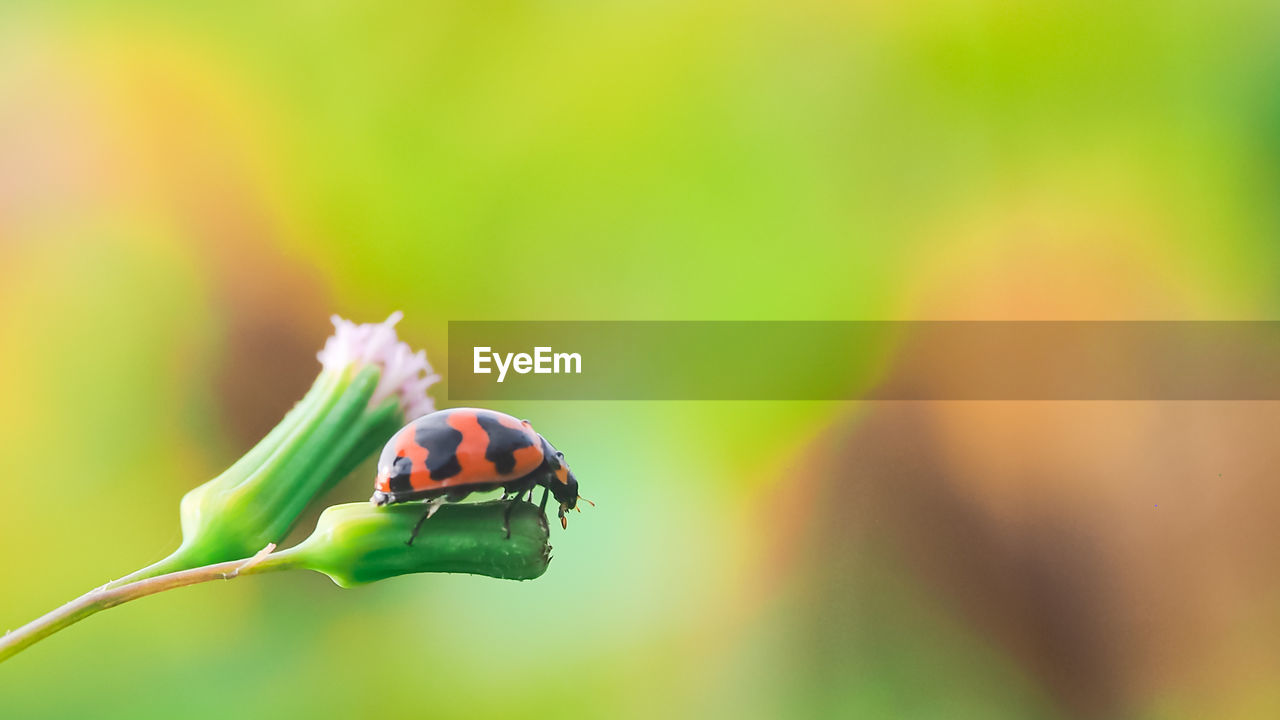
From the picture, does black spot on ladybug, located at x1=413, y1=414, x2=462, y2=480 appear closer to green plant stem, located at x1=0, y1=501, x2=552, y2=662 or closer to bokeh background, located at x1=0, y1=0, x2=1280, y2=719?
green plant stem, located at x1=0, y1=501, x2=552, y2=662

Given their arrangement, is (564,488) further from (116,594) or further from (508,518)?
(116,594)

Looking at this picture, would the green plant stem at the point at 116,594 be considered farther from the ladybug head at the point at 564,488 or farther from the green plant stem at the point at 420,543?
the ladybug head at the point at 564,488

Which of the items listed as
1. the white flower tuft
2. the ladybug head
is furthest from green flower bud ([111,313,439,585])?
the ladybug head

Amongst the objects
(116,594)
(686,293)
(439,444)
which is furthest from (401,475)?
(686,293)

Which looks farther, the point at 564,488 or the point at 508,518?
the point at 564,488

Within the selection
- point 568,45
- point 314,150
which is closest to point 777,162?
point 568,45

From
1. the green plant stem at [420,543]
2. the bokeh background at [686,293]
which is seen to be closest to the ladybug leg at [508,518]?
the green plant stem at [420,543]

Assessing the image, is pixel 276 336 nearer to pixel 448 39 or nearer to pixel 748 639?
pixel 448 39

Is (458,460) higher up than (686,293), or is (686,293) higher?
(686,293)
